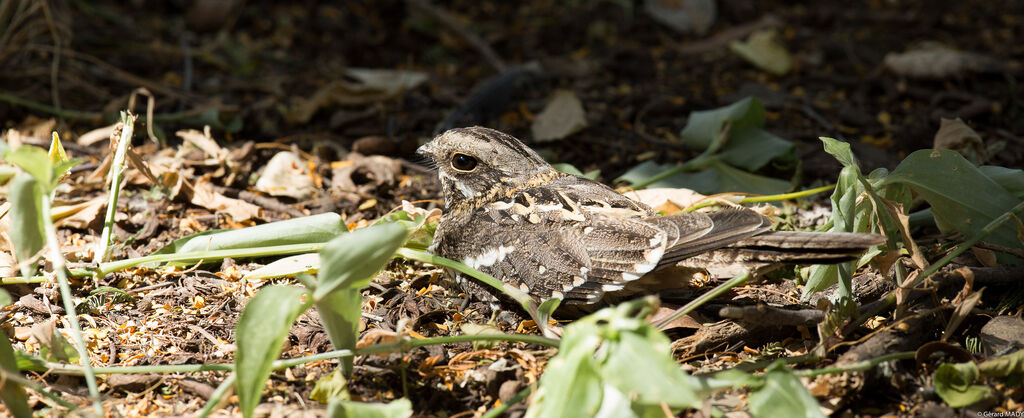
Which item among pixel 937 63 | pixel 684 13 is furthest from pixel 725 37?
pixel 937 63

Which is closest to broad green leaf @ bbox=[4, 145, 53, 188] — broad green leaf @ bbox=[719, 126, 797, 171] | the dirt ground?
the dirt ground

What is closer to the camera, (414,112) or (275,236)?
(275,236)

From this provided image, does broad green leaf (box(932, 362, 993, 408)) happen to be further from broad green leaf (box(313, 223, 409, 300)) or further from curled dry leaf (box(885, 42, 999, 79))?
curled dry leaf (box(885, 42, 999, 79))

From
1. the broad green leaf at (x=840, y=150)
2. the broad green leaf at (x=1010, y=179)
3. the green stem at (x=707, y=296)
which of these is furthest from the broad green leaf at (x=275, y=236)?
the broad green leaf at (x=1010, y=179)

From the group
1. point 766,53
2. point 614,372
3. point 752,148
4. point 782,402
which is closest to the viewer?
point 614,372

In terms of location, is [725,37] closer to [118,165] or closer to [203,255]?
[203,255]

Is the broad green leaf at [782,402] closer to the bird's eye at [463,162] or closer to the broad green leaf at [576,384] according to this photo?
the broad green leaf at [576,384]

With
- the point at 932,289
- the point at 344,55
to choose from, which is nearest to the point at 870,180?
the point at 932,289
